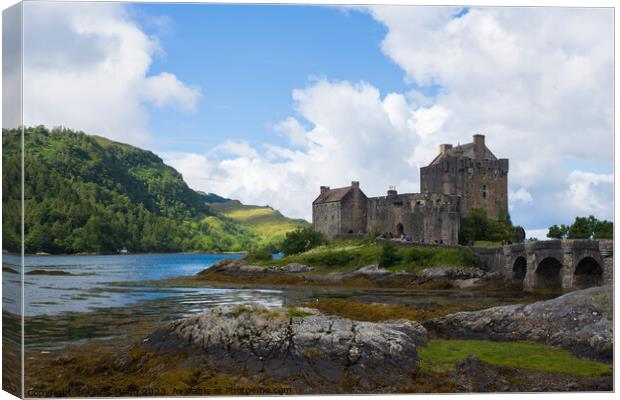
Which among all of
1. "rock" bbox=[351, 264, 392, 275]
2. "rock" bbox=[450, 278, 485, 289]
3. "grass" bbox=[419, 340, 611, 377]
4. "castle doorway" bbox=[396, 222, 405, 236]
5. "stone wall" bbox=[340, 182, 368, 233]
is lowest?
"grass" bbox=[419, 340, 611, 377]

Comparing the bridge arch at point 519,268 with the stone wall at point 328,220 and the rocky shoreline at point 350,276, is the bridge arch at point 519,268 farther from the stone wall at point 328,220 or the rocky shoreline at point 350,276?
the stone wall at point 328,220

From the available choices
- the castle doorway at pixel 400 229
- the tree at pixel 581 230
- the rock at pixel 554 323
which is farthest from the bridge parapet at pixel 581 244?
the castle doorway at pixel 400 229

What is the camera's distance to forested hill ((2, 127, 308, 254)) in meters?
14.3

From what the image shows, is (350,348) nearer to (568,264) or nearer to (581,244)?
(568,264)

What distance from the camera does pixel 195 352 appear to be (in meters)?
14.2

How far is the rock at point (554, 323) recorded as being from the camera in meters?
14.7

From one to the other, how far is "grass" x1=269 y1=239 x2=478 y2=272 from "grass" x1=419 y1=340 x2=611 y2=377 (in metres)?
17.8

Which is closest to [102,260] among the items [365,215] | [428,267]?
[428,267]

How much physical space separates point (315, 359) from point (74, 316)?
5976 mm

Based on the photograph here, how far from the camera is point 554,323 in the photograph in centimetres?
1589

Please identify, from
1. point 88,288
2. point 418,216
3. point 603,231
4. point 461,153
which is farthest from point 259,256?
point 603,231

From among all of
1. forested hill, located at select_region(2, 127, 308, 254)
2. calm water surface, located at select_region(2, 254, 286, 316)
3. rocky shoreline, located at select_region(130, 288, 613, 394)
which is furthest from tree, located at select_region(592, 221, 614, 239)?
forested hill, located at select_region(2, 127, 308, 254)

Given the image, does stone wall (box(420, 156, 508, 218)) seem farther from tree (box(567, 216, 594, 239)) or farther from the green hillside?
tree (box(567, 216, 594, 239))

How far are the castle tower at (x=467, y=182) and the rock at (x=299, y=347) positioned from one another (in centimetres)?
2570
